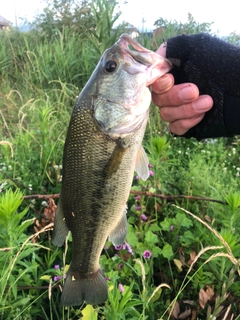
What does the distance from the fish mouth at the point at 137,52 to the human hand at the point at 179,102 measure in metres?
0.20

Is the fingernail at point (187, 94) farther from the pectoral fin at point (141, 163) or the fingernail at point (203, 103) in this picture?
the pectoral fin at point (141, 163)

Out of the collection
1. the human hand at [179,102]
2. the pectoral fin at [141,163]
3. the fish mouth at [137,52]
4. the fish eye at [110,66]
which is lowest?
the pectoral fin at [141,163]

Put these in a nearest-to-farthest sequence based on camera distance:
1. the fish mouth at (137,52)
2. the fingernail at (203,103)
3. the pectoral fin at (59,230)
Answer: the fish mouth at (137,52) < the pectoral fin at (59,230) < the fingernail at (203,103)

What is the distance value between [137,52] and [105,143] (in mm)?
411

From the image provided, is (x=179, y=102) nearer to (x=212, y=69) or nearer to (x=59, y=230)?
(x=212, y=69)

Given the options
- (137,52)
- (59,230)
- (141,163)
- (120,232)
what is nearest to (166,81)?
(137,52)

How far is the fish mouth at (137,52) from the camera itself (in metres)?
1.48

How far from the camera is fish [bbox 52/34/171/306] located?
149 centimetres

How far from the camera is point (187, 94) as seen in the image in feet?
5.61

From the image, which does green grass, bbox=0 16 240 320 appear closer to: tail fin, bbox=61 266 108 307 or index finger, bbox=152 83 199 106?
tail fin, bbox=61 266 108 307

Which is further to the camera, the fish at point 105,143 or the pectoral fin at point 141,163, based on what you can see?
the pectoral fin at point 141,163

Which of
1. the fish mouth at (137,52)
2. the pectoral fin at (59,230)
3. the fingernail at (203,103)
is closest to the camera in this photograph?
the fish mouth at (137,52)

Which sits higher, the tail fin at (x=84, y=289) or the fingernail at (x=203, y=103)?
the fingernail at (x=203, y=103)

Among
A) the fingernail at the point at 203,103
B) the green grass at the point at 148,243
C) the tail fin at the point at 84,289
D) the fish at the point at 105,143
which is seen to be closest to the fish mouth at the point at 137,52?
the fish at the point at 105,143
